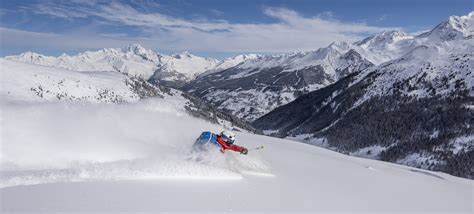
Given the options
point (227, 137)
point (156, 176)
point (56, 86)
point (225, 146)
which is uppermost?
point (227, 137)

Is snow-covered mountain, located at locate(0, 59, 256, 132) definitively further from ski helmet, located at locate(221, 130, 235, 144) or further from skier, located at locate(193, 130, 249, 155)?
ski helmet, located at locate(221, 130, 235, 144)

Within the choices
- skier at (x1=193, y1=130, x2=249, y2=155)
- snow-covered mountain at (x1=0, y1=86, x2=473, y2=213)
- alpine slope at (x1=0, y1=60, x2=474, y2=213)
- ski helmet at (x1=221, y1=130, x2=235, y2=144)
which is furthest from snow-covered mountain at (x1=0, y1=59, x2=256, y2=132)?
ski helmet at (x1=221, y1=130, x2=235, y2=144)

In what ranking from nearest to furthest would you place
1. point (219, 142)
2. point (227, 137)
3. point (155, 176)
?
1. point (155, 176)
2. point (219, 142)
3. point (227, 137)

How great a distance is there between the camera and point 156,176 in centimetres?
1797

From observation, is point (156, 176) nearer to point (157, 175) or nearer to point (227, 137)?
point (157, 175)

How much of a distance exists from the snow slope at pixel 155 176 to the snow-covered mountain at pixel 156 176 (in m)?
0.04

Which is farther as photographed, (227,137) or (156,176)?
(227,137)

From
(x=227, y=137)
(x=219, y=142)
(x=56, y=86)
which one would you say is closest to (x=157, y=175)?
(x=219, y=142)

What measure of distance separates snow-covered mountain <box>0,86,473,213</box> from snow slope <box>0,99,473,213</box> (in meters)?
0.04

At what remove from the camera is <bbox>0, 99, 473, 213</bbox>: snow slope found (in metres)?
14.5

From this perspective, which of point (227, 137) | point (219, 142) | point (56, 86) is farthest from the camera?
point (56, 86)

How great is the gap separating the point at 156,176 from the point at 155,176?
0.16ft

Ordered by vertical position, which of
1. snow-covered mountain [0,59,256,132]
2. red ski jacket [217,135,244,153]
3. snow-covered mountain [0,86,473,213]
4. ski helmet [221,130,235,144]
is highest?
ski helmet [221,130,235,144]

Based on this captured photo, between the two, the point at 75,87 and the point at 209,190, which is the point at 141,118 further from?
the point at 75,87
